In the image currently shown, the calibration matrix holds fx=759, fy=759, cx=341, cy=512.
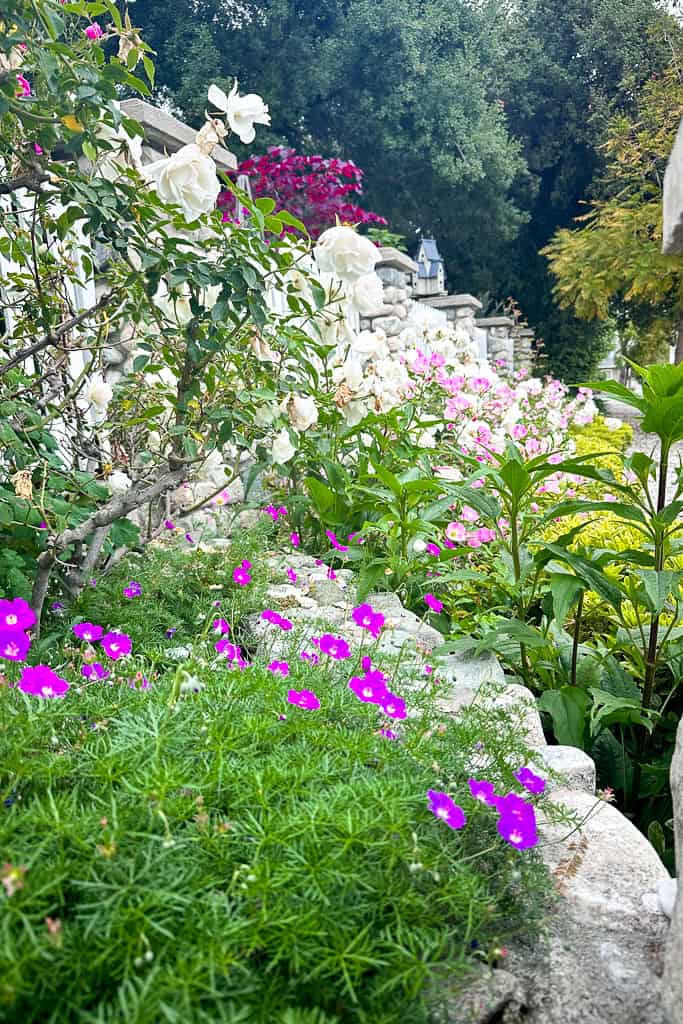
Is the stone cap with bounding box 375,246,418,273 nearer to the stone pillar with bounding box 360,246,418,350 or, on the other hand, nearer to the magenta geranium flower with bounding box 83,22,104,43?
the stone pillar with bounding box 360,246,418,350

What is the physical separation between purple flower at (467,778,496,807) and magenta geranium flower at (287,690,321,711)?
29 cm

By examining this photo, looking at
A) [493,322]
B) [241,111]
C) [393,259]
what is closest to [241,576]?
[241,111]

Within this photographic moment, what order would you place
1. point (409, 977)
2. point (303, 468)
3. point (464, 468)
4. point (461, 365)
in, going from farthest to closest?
point (461, 365), point (464, 468), point (303, 468), point (409, 977)

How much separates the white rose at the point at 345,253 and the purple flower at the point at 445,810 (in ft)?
4.64

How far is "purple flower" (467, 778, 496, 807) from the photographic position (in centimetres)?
113

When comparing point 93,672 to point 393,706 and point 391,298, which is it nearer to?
point 393,706

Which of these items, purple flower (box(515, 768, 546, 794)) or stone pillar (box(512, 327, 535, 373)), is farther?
stone pillar (box(512, 327, 535, 373))

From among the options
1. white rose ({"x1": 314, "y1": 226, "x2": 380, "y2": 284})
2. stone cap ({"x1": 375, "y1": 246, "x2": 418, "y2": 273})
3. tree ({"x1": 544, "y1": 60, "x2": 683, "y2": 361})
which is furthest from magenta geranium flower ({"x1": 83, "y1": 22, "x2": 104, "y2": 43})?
tree ({"x1": 544, "y1": 60, "x2": 683, "y2": 361})

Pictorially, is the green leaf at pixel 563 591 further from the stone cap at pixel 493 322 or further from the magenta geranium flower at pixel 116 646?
the stone cap at pixel 493 322

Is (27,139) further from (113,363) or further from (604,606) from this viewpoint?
(604,606)

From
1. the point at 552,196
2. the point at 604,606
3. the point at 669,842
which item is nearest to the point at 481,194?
the point at 552,196

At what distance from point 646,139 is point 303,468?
36.0 ft

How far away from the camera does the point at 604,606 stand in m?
2.72

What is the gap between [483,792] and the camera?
1137 millimetres
